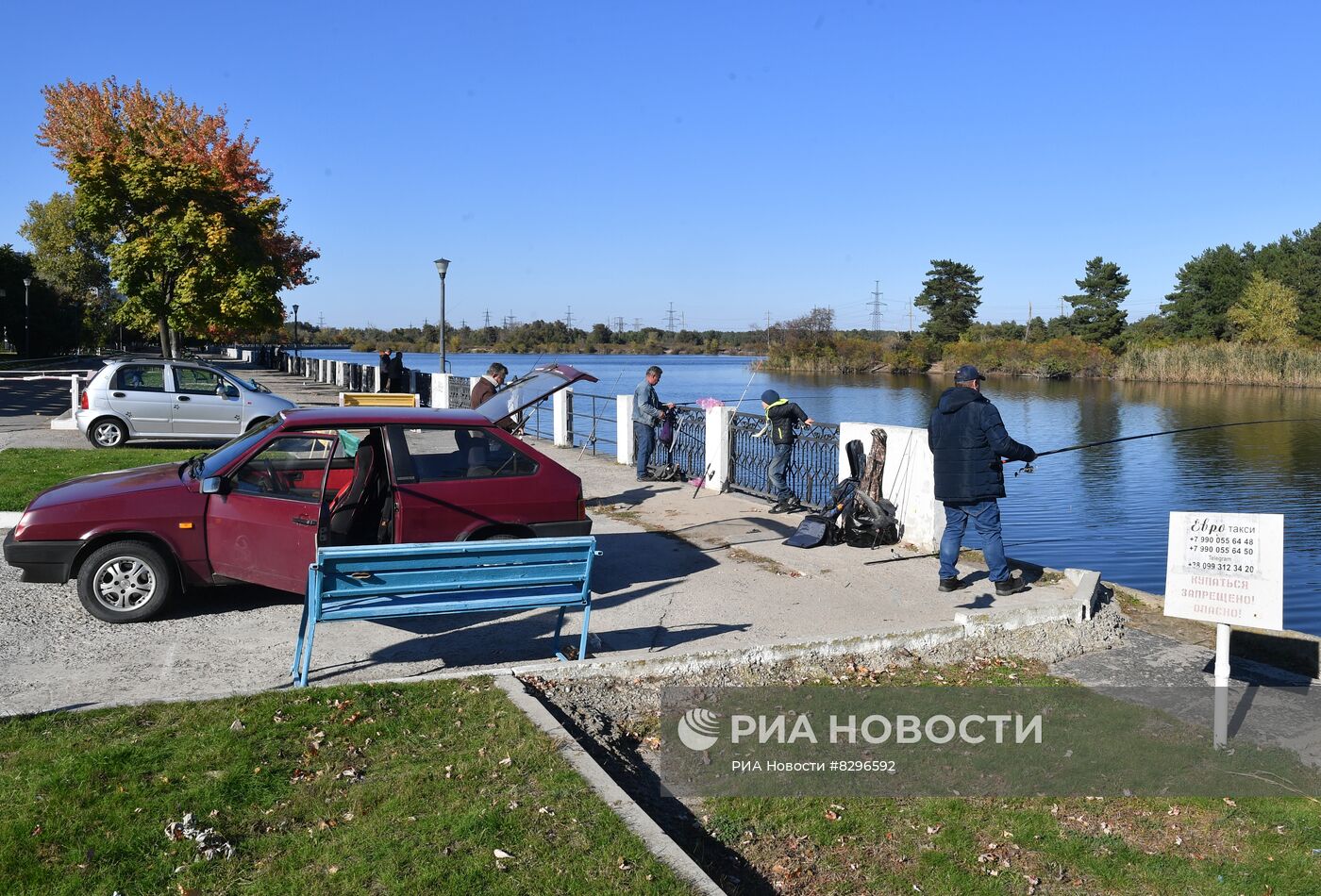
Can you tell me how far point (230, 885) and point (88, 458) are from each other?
1403cm

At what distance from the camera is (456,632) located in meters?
7.47

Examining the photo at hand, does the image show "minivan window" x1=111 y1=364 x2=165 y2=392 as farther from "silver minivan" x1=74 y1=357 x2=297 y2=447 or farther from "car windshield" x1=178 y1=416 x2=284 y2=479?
"car windshield" x1=178 y1=416 x2=284 y2=479

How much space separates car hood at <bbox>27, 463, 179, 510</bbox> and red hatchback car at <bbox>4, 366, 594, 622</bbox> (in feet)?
0.06

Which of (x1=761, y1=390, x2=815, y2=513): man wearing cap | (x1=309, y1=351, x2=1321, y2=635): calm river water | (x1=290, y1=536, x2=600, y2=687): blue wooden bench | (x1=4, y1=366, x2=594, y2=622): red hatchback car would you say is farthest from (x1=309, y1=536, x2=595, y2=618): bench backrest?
(x1=309, y1=351, x2=1321, y2=635): calm river water

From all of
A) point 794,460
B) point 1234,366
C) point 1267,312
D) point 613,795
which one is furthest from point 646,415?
point 1267,312

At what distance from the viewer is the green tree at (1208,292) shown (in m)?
82.8

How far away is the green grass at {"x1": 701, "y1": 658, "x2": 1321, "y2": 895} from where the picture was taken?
14.5ft

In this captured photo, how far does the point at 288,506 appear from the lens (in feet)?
24.9

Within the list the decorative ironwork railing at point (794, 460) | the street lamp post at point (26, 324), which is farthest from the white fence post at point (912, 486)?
the street lamp post at point (26, 324)

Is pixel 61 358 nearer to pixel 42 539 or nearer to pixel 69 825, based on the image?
pixel 42 539

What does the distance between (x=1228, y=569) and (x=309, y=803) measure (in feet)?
16.8

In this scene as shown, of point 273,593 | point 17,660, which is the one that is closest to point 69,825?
point 17,660

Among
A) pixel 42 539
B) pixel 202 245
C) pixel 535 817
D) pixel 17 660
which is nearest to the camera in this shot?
pixel 535 817

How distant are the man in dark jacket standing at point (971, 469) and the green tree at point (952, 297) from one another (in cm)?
8874
